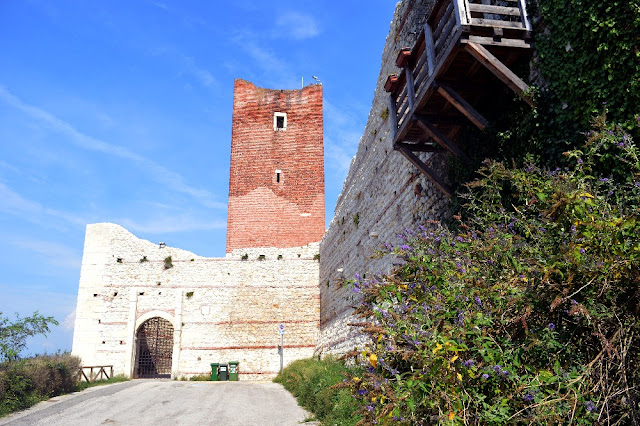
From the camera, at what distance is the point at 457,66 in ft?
17.4

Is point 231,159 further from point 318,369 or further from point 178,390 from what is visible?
point 318,369

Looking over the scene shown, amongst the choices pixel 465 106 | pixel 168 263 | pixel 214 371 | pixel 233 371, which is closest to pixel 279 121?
pixel 168 263

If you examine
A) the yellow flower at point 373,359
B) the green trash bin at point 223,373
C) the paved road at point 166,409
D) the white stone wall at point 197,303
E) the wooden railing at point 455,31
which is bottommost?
the paved road at point 166,409

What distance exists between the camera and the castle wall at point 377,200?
8.35m

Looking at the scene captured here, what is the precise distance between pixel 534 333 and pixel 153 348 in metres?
21.9

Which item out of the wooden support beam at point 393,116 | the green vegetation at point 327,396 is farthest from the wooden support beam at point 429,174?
the green vegetation at point 327,396

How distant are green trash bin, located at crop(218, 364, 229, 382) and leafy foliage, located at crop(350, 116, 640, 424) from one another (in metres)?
15.7

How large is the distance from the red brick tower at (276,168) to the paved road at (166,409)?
1011 centimetres

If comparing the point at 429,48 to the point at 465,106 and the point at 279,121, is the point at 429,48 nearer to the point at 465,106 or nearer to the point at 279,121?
the point at 465,106

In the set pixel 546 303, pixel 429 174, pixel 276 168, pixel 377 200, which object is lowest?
pixel 546 303

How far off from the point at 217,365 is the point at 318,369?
8.46 m

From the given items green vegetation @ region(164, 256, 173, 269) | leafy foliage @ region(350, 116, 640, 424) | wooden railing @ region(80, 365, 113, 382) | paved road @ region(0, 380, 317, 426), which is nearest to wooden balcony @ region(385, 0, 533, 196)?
leafy foliage @ region(350, 116, 640, 424)

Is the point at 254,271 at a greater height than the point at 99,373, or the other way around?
the point at 254,271

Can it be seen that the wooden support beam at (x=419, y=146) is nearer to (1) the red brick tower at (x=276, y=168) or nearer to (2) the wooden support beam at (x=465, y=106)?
(2) the wooden support beam at (x=465, y=106)
